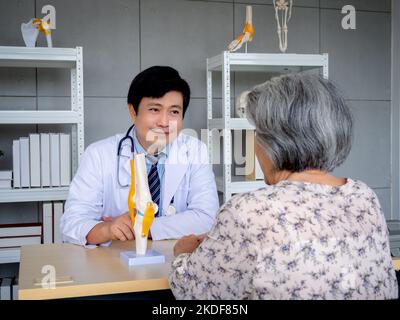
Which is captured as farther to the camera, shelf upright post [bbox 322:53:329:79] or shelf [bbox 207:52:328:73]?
shelf upright post [bbox 322:53:329:79]

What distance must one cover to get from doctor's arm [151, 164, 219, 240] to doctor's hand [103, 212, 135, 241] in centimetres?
14

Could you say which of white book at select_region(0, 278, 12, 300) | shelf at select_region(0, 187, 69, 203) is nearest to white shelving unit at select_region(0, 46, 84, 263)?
→ shelf at select_region(0, 187, 69, 203)

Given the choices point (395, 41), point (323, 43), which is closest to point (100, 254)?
point (323, 43)

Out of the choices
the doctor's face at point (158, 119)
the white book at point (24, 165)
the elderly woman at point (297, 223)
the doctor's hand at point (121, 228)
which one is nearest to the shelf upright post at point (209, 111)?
the white book at point (24, 165)

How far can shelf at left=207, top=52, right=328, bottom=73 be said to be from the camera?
3.00 m

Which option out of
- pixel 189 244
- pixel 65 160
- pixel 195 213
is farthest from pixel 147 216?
pixel 65 160

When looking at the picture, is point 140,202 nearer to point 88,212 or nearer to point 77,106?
point 88,212

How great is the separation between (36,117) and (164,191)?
1085mm

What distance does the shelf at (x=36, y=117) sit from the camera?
9.04ft

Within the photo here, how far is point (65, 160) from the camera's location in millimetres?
2895

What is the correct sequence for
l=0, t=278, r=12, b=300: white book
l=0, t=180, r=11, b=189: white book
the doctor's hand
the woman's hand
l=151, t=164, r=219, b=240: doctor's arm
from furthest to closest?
1. l=0, t=278, r=12, b=300: white book
2. l=0, t=180, r=11, b=189: white book
3. l=151, t=164, r=219, b=240: doctor's arm
4. the doctor's hand
5. the woman's hand

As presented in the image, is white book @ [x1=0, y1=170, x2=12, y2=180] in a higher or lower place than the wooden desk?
higher

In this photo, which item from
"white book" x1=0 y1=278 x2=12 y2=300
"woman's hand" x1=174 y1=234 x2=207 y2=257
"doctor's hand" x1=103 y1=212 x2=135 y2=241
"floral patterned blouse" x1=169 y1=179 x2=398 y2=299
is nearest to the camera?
"floral patterned blouse" x1=169 y1=179 x2=398 y2=299

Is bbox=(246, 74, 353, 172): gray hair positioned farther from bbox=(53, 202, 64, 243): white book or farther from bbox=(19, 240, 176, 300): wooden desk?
bbox=(53, 202, 64, 243): white book
